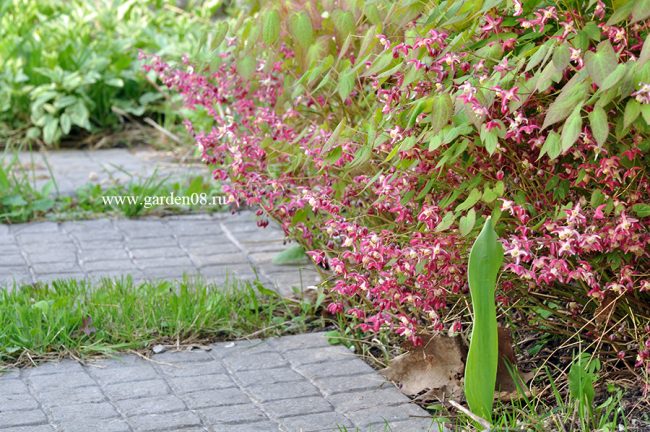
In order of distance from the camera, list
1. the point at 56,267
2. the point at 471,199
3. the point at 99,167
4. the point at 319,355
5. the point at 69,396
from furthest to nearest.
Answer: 1. the point at 99,167
2. the point at 56,267
3. the point at 319,355
4. the point at 69,396
5. the point at 471,199

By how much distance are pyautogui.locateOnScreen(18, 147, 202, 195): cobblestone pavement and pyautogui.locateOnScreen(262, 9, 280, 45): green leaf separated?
225cm

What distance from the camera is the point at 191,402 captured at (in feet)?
10.3

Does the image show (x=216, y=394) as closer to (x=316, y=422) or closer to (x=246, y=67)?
(x=316, y=422)

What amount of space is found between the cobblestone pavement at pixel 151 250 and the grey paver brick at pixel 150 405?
38.2 inches

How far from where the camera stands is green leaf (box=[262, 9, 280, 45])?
3346 mm

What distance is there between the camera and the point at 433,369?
3207 mm

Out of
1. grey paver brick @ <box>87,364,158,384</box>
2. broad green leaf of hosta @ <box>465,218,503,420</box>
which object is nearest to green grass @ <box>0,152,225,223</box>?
grey paver brick @ <box>87,364,158,384</box>

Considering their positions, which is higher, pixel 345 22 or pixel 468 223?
pixel 345 22

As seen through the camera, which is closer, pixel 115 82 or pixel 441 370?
pixel 441 370

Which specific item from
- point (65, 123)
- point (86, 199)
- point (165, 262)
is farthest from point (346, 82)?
point (65, 123)

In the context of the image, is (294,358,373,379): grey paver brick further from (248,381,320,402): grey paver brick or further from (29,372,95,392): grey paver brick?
(29,372,95,392): grey paver brick

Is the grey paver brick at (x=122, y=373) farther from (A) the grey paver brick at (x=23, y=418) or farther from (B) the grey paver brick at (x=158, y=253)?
(B) the grey paver brick at (x=158, y=253)

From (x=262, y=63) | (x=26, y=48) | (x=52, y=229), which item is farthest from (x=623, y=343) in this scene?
(x=26, y=48)

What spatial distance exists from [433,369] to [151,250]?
1917mm
